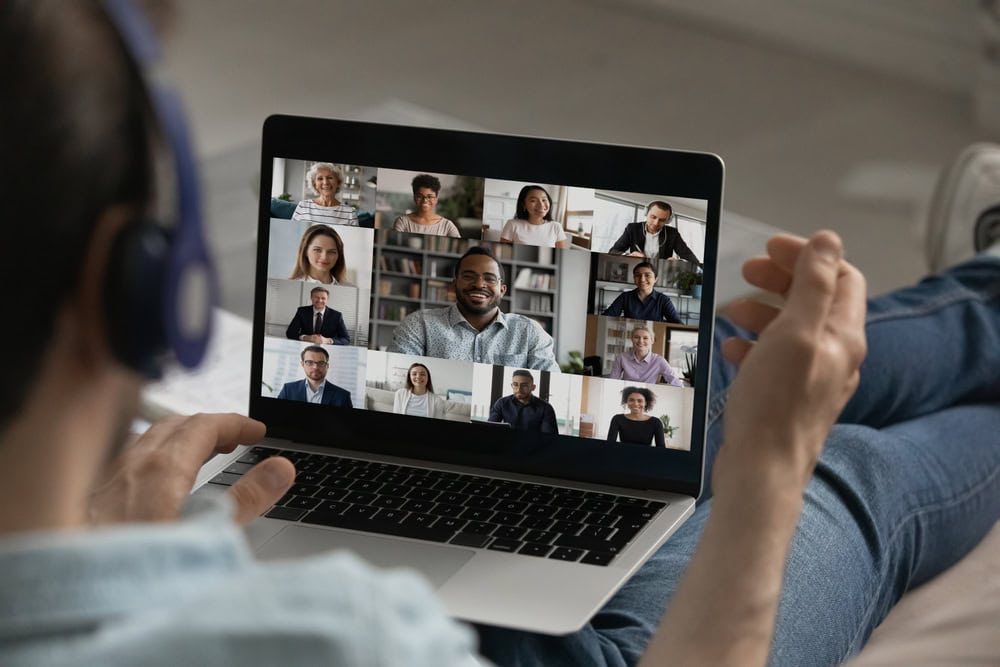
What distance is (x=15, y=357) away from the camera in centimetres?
35

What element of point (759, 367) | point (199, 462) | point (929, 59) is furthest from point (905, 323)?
point (929, 59)

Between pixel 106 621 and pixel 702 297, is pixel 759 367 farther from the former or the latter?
pixel 106 621

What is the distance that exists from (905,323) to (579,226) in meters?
0.59

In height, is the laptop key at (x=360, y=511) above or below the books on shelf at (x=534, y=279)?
below

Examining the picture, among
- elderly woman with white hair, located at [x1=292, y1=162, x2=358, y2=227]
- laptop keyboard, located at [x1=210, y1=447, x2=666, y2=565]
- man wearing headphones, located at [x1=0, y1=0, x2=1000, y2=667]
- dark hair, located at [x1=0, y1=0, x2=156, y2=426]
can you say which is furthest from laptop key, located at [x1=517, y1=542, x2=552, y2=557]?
dark hair, located at [x1=0, y1=0, x2=156, y2=426]

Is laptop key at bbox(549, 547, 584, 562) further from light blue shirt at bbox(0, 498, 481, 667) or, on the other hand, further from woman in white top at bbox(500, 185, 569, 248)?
light blue shirt at bbox(0, 498, 481, 667)

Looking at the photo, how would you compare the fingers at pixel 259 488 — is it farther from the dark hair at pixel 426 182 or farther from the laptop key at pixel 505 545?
the dark hair at pixel 426 182

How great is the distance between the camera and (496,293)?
3.09 feet

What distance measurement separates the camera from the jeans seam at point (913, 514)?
0.98 meters

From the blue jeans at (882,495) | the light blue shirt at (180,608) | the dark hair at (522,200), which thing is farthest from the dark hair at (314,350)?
the light blue shirt at (180,608)

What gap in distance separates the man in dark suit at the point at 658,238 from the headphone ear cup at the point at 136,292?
59 centimetres

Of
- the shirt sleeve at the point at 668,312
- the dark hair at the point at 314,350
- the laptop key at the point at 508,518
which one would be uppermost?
the shirt sleeve at the point at 668,312

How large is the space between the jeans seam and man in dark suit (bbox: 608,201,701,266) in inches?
13.1

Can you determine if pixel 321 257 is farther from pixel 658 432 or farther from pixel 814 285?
pixel 814 285
